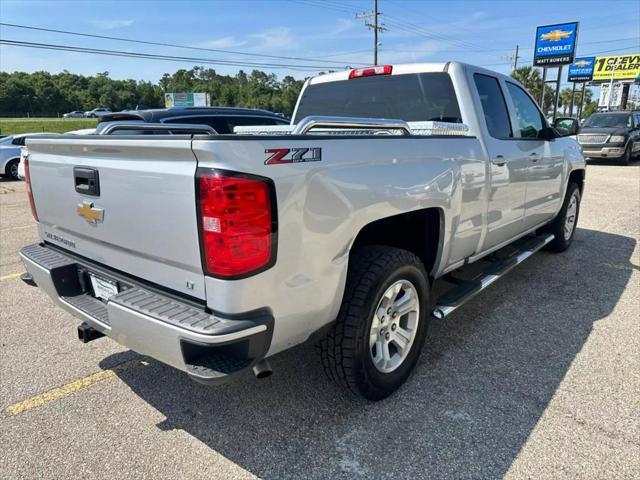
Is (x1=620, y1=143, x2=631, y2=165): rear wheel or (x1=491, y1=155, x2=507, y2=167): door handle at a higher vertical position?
(x1=491, y1=155, x2=507, y2=167): door handle

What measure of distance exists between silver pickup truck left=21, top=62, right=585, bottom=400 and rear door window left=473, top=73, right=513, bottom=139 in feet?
0.08

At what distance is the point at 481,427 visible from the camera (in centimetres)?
248

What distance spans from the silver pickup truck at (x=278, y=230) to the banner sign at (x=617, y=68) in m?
57.8

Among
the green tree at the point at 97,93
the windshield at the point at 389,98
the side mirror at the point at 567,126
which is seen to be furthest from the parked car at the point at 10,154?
the green tree at the point at 97,93

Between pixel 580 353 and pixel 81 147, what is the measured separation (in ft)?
11.3

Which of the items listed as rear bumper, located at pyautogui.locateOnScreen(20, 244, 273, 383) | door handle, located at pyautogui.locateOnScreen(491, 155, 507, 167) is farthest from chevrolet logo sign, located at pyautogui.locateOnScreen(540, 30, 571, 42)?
rear bumper, located at pyautogui.locateOnScreen(20, 244, 273, 383)

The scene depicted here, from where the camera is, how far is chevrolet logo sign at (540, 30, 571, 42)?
1329 inches

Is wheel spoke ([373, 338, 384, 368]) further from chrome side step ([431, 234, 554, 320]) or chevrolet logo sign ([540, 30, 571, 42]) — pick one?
chevrolet logo sign ([540, 30, 571, 42])

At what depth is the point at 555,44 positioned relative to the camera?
3447 cm

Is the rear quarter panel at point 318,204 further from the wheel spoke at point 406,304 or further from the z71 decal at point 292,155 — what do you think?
the wheel spoke at point 406,304

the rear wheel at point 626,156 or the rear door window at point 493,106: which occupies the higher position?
the rear door window at point 493,106

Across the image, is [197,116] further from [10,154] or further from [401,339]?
[10,154]

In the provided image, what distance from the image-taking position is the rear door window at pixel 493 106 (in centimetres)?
364

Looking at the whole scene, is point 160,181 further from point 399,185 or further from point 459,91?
point 459,91
